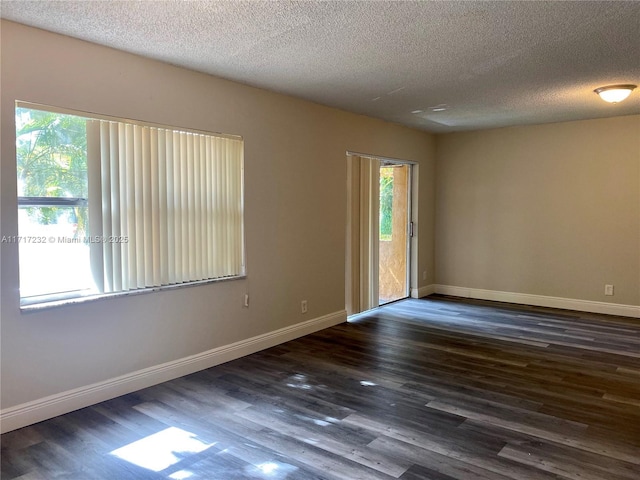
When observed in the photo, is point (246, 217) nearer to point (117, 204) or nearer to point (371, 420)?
point (117, 204)

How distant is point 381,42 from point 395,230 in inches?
160

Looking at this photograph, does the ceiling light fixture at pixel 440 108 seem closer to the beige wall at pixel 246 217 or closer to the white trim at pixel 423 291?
the beige wall at pixel 246 217

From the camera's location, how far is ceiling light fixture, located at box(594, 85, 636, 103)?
403 centimetres

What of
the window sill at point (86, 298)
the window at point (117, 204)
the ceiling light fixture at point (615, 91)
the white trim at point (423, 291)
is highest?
the ceiling light fixture at point (615, 91)

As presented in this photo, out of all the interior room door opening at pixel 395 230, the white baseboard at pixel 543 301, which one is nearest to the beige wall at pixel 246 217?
the interior room door opening at pixel 395 230

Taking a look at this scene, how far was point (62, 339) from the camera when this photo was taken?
9.54 feet

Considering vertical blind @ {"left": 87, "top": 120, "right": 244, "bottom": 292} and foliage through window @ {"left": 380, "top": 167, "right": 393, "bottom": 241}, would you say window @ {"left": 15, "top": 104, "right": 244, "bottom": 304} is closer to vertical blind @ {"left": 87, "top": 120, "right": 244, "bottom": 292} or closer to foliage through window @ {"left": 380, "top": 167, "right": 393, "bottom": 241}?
vertical blind @ {"left": 87, "top": 120, "right": 244, "bottom": 292}

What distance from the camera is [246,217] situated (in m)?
4.07

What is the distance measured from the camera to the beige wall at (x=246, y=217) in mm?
2713

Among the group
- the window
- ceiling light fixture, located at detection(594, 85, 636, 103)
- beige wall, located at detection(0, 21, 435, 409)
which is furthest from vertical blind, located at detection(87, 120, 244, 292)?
ceiling light fixture, located at detection(594, 85, 636, 103)

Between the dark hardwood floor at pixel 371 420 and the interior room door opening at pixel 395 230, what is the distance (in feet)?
7.64

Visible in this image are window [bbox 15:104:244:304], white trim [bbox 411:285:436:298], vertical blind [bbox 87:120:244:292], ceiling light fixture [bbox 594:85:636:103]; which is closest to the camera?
window [bbox 15:104:244:304]

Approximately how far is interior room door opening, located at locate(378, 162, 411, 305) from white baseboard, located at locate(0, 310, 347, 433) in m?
2.38

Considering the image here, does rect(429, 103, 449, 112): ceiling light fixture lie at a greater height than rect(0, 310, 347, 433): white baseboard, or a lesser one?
greater
